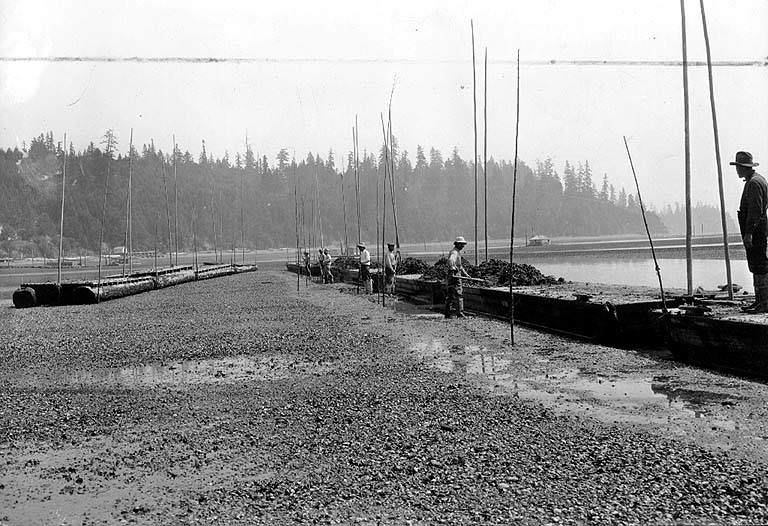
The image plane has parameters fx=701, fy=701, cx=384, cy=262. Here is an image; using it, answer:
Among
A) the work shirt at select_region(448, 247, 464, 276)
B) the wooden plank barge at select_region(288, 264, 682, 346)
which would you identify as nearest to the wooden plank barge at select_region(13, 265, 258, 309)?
the wooden plank barge at select_region(288, 264, 682, 346)

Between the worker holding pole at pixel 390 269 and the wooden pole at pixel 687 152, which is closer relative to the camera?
the wooden pole at pixel 687 152

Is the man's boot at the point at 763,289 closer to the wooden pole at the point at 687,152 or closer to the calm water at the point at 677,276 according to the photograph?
the wooden pole at the point at 687,152

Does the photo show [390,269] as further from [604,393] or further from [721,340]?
[604,393]

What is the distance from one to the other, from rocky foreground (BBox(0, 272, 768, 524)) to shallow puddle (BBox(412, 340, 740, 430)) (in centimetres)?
36

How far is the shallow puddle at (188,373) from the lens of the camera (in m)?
9.31

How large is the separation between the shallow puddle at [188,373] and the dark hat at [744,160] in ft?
19.8

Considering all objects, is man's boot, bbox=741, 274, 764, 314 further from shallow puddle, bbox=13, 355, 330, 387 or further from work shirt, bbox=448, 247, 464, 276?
work shirt, bbox=448, 247, 464, 276

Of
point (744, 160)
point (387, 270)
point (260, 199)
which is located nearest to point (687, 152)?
point (744, 160)

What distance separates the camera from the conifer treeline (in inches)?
3804

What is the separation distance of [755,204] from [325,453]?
21.1ft

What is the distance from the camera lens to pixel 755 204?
8.80 m

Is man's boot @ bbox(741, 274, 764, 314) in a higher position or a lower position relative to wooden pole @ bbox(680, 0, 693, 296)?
lower

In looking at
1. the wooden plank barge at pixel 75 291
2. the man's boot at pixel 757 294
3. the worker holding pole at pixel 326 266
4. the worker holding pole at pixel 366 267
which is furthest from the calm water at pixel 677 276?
the wooden plank barge at pixel 75 291

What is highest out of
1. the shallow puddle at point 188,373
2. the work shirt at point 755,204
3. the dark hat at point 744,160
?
the dark hat at point 744,160
